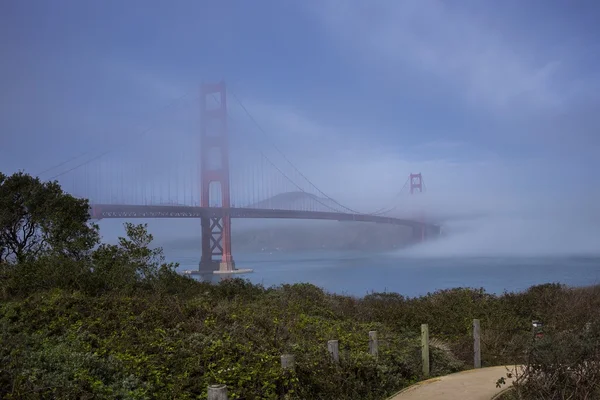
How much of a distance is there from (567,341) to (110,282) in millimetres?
13240

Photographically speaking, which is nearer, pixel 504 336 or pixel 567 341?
pixel 567 341

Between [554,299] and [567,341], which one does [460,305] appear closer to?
[554,299]

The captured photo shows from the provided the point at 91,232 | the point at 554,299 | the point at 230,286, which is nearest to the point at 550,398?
the point at 554,299

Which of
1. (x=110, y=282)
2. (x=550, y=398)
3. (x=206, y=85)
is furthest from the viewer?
(x=206, y=85)

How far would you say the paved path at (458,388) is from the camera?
9055mm

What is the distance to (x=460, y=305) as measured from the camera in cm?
1802

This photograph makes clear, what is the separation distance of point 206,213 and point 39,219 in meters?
26.6

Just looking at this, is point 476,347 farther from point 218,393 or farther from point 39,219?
point 39,219

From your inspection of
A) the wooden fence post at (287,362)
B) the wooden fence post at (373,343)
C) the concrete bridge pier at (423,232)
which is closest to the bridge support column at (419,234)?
the concrete bridge pier at (423,232)

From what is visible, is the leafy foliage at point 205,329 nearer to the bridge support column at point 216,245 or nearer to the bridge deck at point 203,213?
the bridge deck at point 203,213

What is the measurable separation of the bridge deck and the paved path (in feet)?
87.0

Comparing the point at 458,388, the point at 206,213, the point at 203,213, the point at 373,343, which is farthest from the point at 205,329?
the point at 206,213

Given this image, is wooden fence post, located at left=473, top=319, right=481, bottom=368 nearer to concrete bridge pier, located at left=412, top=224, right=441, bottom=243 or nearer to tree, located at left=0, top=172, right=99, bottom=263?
tree, located at left=0, top=172, right=99, bottom=263

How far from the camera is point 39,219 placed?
21484 mm
